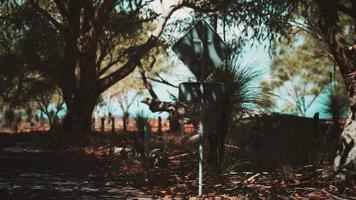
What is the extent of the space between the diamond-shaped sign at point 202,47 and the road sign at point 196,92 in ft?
0.84

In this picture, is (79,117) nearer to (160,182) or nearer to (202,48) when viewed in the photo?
(160,182)

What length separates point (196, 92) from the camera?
27.3 ft

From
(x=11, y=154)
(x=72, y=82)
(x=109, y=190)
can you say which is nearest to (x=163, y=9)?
(x=72, y=82)

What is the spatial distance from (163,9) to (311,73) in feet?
104

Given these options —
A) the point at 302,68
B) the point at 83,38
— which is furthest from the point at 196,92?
the point at 302,68

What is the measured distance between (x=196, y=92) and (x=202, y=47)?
78cm

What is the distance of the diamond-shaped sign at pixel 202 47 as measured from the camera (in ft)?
27.1

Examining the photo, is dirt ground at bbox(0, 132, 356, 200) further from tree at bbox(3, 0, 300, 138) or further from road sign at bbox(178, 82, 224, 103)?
tree at bbox(3, 0, 300, 138)

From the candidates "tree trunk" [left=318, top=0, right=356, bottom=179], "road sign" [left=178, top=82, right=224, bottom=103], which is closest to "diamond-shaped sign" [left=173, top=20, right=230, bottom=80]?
"road sign" [left=178, top=82, right=224, bottom=103]

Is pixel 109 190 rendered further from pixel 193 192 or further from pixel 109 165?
pixel 109 165

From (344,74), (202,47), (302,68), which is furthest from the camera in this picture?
(302,68)

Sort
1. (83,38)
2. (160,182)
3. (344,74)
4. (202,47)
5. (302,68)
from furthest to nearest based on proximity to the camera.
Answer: (302,68) < (83,38) < (160,182) < (344,74) < (202,47)

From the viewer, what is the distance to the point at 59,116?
5091cm

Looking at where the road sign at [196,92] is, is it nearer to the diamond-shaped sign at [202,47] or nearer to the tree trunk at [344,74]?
the diamond-shaped sign at [202,47]
